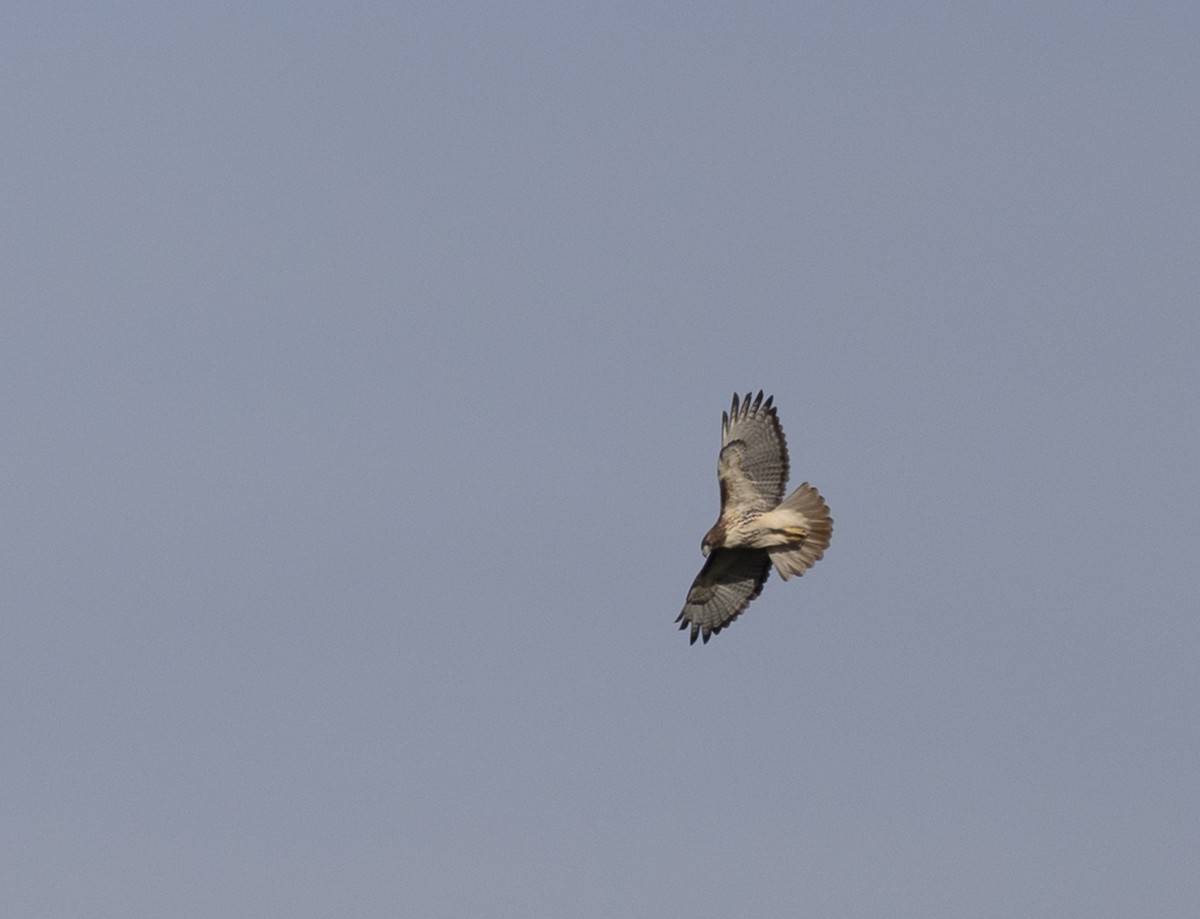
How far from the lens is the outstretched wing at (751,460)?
30.3 m

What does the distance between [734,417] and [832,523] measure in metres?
2.20

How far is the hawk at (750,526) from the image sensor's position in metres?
29.8

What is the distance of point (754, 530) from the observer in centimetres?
2988

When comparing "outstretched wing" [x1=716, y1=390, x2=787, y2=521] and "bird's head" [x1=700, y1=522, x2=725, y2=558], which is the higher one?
"outstretched wing" [x1=716, y1=390, x2=787, y2=521]

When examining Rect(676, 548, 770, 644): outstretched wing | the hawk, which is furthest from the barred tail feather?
Rect(676, 548, 770, 644): outstretched wing

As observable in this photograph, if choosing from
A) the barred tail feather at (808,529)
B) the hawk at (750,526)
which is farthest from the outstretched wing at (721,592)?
the barred tail feather at (808,529)

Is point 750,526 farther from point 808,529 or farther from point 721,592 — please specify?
point 721,592

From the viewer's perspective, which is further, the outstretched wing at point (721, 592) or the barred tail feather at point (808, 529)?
the outstretched wing at point (721, 592)

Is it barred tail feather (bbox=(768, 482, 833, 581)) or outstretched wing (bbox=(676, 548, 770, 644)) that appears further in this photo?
outstretched wing (bbox=(676, 548, 770, 644))

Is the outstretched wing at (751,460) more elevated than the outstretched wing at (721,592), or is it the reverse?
the outstretched wing at (751,460)

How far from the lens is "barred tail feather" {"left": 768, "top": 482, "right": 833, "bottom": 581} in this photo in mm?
29781

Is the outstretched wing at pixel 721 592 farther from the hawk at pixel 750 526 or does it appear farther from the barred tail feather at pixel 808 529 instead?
the barred tail feather at pixel 808 529

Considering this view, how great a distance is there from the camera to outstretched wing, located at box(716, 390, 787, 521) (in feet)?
Result: 99.3

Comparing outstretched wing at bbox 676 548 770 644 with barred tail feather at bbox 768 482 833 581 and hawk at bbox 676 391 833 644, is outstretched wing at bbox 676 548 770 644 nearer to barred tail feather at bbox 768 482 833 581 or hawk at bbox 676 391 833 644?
hawk at bbox 676 391 833 644
